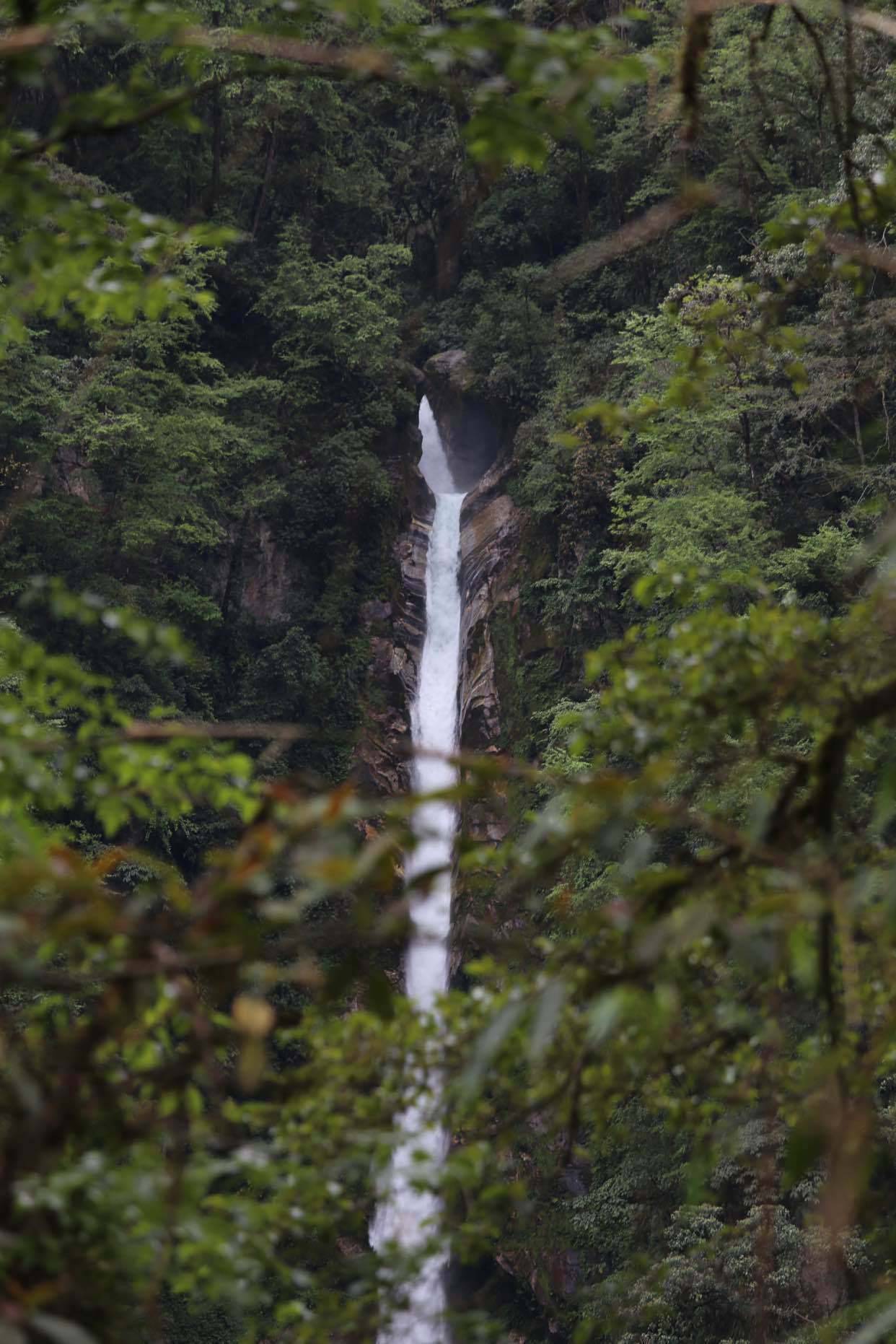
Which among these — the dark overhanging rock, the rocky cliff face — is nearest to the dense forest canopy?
the rocky cliff face

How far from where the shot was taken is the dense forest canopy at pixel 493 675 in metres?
1.53

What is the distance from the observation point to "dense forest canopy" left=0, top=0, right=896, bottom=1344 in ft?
5.01

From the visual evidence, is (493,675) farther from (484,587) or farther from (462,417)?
(462,417)

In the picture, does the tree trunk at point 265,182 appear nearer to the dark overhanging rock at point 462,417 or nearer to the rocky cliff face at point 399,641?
the dark overhanging rock at point 462,417

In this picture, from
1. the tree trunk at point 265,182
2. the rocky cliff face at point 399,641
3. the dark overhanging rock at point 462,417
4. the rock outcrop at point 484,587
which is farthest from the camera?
the dark overhanging rock at point 462,417

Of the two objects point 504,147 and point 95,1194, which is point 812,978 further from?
point 504,147

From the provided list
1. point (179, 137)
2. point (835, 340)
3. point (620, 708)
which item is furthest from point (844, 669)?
point (179, 137)

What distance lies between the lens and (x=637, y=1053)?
1.77 meters

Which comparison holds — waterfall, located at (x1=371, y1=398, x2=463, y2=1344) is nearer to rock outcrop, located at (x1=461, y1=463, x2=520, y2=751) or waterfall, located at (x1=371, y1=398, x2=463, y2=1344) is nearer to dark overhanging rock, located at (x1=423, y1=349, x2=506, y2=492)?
rock outcrop, located at (x1=461, y1=463, x2=520, y2=751)

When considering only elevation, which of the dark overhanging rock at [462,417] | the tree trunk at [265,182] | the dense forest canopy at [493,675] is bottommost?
the dense forest canopy at [493,675]

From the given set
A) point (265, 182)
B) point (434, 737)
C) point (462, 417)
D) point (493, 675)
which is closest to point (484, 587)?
point (493, 675)

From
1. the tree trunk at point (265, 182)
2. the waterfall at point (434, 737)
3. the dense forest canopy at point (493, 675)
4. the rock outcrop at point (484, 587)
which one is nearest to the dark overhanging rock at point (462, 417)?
the waterfall at point (434, 737)

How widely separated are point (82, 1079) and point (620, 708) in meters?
1.06

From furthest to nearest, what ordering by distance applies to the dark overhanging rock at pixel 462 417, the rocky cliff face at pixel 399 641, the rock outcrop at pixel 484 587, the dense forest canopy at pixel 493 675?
1. the dark overhanging rock at pixel 462 417
2. the rocky cliff face at pixel 399 641
3. the rock outcrop at pixel 484 587
4. the dense forest canopy at pixel 493 675
